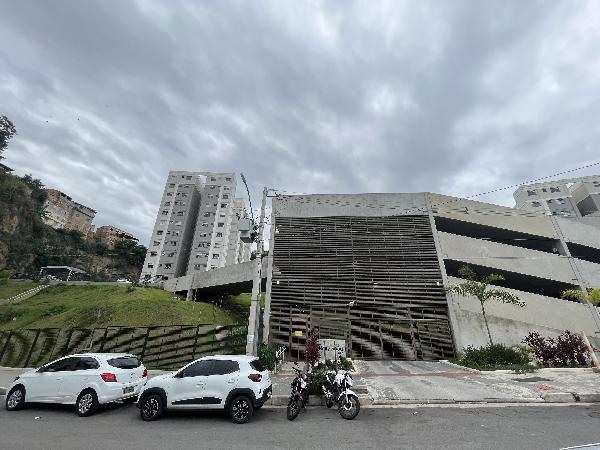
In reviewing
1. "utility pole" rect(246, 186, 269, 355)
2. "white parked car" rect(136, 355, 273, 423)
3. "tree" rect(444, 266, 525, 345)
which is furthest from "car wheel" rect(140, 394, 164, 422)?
"tree" rect(444, 266, 525, 345)

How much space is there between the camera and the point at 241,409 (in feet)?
24.0

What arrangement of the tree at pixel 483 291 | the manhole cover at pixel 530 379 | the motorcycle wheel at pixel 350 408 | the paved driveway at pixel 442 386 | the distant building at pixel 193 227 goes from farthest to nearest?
1. the distant building at pixel 193 227
2. the tree at pixel 483 291
3. the manhole cover at pixel 530 379
4. the paved driveway at pixel 442 386
5. the motorcycle wheel at pixel 350 408

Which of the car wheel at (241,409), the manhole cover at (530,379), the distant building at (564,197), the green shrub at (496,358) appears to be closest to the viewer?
the car wheel at (241,409)

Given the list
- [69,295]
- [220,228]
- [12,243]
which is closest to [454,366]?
[69,295]

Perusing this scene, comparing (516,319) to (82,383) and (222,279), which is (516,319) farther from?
(82,383)

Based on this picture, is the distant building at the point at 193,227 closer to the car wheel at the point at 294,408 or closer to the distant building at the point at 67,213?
the distant building at the point at 67,213

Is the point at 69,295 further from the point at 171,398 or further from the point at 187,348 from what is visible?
the point at 171,398

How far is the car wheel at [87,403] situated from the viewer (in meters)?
8.09

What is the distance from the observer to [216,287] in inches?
1188

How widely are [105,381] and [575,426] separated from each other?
1168 centimetres

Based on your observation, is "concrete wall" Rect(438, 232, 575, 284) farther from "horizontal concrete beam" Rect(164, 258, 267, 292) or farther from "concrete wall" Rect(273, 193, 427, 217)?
"horizontal concrete beam" Rect(164, 258, 267, 292)

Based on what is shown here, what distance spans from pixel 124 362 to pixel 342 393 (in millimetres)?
6621

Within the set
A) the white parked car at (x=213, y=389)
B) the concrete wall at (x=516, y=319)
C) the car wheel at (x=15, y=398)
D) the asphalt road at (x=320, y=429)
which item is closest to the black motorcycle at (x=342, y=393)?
the asphalt road at (x=320, y=429)

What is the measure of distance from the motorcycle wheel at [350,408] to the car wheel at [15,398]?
9.53m
